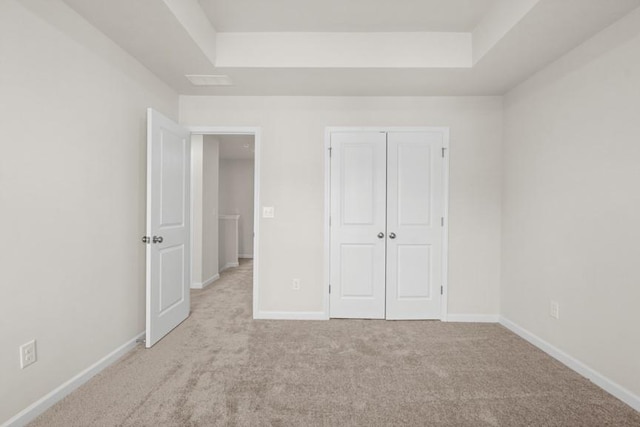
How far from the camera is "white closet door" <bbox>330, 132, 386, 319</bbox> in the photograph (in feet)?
10.8

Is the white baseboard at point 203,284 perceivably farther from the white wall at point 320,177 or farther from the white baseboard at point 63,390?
the white baseboard at point 63,390

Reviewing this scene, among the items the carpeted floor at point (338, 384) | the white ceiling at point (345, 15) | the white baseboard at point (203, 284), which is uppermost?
the white ceiling at point (345, 15)

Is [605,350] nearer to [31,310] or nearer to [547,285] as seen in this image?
[547,285]

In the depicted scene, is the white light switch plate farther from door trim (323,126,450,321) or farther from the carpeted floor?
the carpeted floor

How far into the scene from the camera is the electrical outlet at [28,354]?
1.66 m

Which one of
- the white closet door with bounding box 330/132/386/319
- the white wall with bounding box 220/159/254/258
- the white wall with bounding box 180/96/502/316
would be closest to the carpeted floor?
the white closet door with bounding box 330/132/386/319

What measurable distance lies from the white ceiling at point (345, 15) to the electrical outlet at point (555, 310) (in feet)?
7.90

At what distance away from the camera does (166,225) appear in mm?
2793

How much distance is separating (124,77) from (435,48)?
2.61 metres

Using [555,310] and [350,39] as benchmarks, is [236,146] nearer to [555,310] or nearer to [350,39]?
[350,39]

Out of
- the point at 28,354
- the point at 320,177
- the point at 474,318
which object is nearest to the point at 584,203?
the point at 474,318

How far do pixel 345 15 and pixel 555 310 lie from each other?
2.94m

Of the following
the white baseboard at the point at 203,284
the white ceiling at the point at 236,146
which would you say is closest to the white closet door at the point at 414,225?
the white ceiling at the point at 236,146

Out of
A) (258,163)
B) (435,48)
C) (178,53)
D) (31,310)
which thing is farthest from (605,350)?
(178,53)
